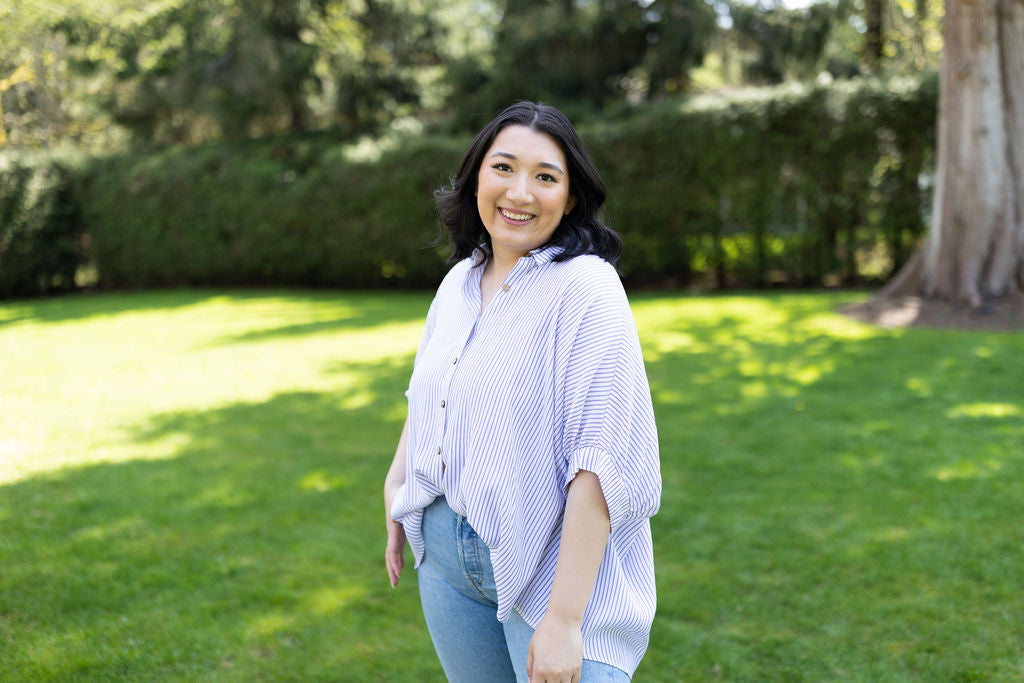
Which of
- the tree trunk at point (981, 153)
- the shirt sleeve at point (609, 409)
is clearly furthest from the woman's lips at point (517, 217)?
the tree trunk at point (981, 153)

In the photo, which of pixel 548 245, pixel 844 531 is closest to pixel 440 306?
pixel 548 245

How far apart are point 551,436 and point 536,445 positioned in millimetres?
35

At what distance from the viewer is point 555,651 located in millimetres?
1460

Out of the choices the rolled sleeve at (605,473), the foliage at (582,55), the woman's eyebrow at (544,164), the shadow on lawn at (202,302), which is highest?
the foliage at (582,55)

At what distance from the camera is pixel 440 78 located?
733 inches

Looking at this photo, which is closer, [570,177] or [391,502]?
[570,177]

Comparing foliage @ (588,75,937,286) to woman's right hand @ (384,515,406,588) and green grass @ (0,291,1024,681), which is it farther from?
woman's right hand @ (384,515,406,588)

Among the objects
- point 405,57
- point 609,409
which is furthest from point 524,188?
point 405,57

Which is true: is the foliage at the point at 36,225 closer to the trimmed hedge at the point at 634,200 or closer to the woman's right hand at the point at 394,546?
the trimmed hedge at the point at 634,200

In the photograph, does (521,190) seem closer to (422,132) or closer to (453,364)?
(453,364)

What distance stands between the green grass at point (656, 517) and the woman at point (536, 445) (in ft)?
5.18

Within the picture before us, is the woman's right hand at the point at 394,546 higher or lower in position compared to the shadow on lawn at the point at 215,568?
higher

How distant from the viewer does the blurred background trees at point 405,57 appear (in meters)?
14.5

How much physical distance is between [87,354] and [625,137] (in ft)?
27.8
